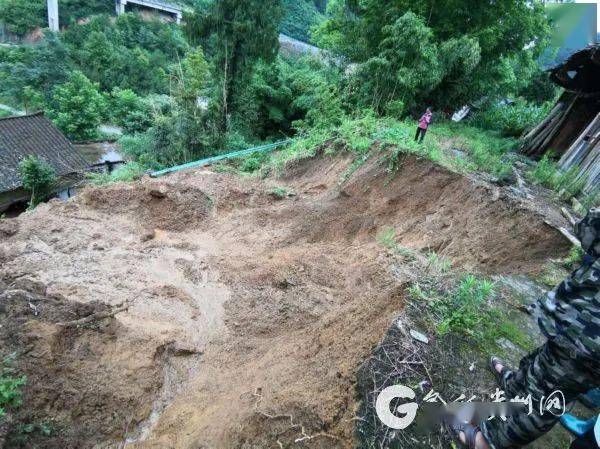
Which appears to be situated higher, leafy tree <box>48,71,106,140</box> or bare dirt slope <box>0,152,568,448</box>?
bare dirt slope <box>0,152,568,448</box>

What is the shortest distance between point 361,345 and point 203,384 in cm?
188

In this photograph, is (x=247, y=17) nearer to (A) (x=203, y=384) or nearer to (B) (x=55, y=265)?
(B) (x=55, y=265)

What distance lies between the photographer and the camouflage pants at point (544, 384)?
5.94 feet

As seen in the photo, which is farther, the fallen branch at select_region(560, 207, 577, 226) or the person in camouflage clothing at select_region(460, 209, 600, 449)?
the fallen branch at select_region(560, 207, 577, 226)

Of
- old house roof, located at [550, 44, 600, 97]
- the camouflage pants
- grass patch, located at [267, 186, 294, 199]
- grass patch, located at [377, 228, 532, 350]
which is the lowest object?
grass patch, located at [267, 186, 294, 199]

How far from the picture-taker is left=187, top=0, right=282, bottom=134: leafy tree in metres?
10.5

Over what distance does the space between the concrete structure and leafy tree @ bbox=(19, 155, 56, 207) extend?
1312 inches

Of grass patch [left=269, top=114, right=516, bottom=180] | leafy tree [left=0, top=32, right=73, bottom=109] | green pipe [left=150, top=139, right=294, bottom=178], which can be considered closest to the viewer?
grass patch [left=269, top=114, right=516, bottom=180]

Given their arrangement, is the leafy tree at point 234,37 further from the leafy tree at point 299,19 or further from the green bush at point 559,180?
the leafy tree at point 299,19

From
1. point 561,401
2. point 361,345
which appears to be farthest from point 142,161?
point 561,401

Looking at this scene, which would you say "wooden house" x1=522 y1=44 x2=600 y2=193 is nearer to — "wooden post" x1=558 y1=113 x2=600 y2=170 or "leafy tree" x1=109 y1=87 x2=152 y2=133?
"wooden post" x1=558 y1=113 x2=600 y2=170

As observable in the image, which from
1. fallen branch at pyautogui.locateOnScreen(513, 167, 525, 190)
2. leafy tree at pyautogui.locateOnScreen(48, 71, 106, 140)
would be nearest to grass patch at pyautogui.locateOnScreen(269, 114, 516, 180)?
fallen branch at pyautogui.locateOnScreen(513, 167, 525, 190)

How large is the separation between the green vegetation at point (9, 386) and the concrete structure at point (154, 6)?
45.6 m

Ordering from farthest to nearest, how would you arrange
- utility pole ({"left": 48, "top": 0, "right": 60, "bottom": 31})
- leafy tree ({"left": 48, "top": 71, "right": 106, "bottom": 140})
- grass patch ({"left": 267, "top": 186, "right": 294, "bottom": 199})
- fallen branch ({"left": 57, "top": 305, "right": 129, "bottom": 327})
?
utility pole ({"left": 48, "top": 0, "right": 60, "bottom": 31}) < leafy tree ({"left": 48, "top": 71, "right": 106, "bottom": 140}) < grass patch ({"left": 267, "top": 186, "right": 294, "bottom": 199}) < fallen branch ({"left": 57, "top": 305, "right": 129, "bottom": 327})
